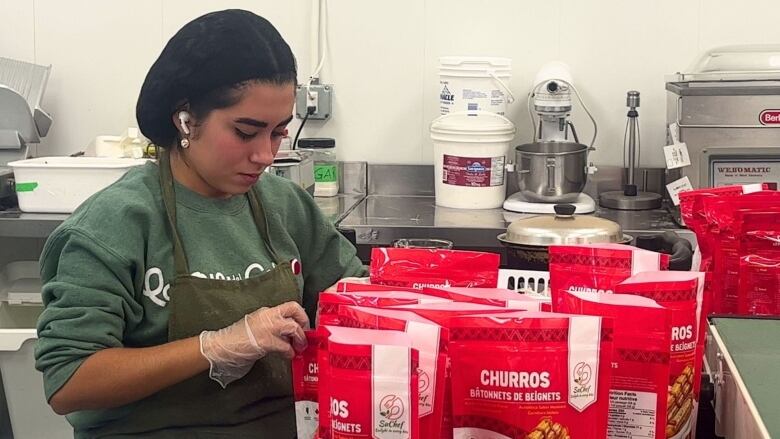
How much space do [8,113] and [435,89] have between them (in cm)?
134

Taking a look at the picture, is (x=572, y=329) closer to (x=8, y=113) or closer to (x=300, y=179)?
(x=300, y=179)

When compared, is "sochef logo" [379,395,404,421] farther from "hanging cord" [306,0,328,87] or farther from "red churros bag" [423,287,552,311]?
"hanging cord" [306,0,328,87]

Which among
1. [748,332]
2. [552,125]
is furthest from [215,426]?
[552,125]

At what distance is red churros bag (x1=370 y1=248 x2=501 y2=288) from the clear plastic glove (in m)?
0.16

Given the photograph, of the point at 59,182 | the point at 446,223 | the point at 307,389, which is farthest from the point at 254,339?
the point at 59,182

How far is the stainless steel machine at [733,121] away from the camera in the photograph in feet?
8.44

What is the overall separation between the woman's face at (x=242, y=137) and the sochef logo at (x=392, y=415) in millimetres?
630

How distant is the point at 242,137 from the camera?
5.11 feet

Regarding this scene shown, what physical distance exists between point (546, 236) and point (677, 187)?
98 cm

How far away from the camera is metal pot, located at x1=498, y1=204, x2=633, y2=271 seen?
1.92m

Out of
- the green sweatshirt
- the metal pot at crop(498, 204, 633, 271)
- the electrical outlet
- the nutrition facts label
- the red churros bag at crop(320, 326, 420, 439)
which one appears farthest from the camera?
the electrical outlet

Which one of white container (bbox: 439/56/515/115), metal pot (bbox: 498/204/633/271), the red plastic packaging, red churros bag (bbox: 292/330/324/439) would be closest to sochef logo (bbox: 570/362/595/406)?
red churros bag (bbox: 292/330/324/439)

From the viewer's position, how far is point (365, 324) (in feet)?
3.82

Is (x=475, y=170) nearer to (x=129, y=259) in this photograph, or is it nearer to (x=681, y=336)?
(x=129, y=259)
